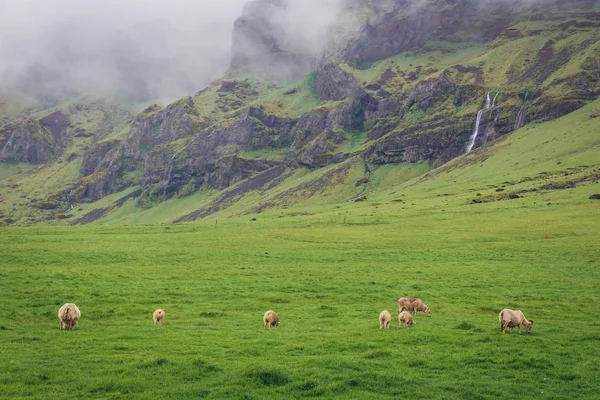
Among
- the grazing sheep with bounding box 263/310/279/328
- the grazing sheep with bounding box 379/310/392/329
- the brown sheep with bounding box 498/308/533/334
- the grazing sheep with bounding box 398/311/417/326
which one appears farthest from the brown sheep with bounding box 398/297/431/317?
the grazing sheep with bounding box 263/310/279/328

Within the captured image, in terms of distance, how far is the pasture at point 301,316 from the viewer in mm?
20484

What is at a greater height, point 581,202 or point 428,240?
point 581,202

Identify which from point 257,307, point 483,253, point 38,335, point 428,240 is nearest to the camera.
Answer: point 38,335

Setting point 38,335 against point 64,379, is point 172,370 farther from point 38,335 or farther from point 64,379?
point 38,335

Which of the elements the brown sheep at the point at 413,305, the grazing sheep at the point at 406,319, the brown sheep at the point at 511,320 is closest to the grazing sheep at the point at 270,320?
the grazing sheep at the point at 406,319

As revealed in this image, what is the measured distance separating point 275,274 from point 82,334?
2740 cm

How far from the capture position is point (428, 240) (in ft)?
269

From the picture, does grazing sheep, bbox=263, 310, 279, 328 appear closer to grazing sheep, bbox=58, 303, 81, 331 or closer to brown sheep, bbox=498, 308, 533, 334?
grazing sheep, bbox=58, 303, 81, 331

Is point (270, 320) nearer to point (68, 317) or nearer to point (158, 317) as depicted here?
point (158, 317)

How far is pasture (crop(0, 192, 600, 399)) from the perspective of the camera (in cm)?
2048

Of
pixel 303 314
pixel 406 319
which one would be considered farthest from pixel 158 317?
pixel 406 319

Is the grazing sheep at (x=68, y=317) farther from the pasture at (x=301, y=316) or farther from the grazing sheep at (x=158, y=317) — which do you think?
the grazing sheep at (x=158, y=317)

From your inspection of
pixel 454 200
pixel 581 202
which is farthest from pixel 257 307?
pixel 454 200

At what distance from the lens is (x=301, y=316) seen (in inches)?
1401
